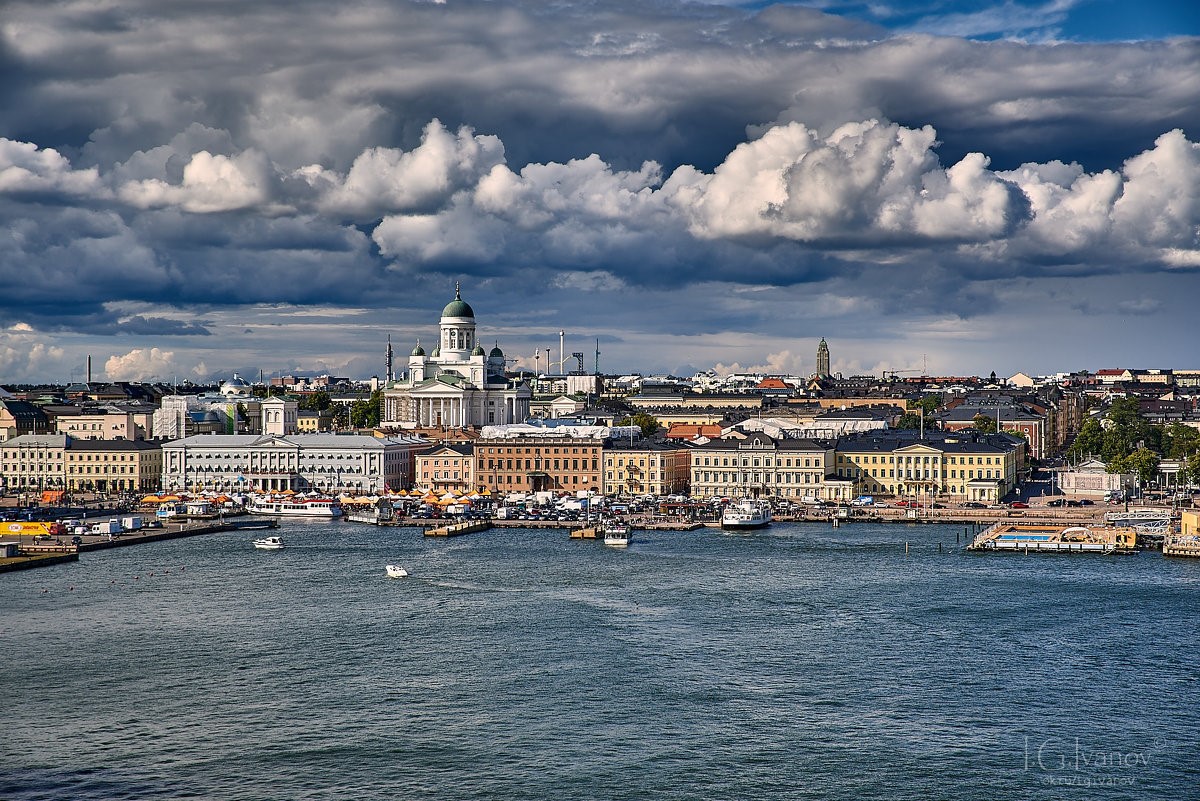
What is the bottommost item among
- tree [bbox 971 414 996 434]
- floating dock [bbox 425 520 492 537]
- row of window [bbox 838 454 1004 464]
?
floating dock [bbox 425 520 492 537]

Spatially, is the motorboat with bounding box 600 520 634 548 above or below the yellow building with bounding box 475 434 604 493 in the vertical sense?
below

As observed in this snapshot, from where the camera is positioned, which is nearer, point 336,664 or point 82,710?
point 82,710

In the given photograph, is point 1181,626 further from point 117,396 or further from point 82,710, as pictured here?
point 117,396

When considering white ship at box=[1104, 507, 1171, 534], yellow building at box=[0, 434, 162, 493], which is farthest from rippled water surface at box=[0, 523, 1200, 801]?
yellow building at box=[0, 434, 162, 493]

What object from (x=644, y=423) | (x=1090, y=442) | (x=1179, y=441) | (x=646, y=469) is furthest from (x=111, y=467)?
(x=1179, y=441)

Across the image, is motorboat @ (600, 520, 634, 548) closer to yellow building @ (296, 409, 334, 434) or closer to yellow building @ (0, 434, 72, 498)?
yellow building @ (0, 434, 72, 498)

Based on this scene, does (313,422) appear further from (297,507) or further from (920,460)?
(920,460)

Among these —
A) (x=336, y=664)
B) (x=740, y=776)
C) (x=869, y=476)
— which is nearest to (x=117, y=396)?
(x=869, y=476)
